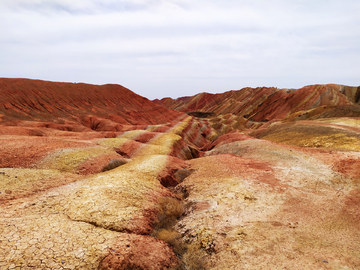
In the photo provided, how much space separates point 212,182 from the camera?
18125 mm

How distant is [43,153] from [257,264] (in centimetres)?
2100

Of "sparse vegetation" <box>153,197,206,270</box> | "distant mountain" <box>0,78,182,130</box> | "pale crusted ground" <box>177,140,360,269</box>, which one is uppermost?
"distant mountain" <box>0,78,182,130</box>

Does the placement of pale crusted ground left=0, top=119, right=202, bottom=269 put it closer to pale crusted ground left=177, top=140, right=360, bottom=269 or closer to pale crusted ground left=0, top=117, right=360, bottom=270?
pale crusted ground left=0, top=117, right=360, bottom=270

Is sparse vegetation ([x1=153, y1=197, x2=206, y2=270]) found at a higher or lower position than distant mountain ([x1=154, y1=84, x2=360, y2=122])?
lower

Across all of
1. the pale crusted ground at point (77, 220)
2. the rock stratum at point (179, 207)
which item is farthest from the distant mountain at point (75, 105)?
the pale crusted ground at point (77, 220)

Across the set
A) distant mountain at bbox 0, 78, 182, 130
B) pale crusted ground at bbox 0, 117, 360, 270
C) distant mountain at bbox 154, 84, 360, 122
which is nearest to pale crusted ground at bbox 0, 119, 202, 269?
pale crusted ground at bbox 0, 117, 360, 270

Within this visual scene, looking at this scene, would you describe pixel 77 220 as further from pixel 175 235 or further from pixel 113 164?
pixel 113 164

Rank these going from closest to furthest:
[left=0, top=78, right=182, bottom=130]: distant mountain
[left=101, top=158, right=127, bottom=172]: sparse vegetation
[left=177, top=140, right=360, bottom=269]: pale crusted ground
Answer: [left=177, top=140, right=360, bottom=269]: pale crusted ground, [left=101, top=158, right=127, bottom=172]: sparse vegetation, [left=0, top=78, right=182, bottom=130]: distant mountain

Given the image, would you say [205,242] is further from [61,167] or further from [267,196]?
[61,167]

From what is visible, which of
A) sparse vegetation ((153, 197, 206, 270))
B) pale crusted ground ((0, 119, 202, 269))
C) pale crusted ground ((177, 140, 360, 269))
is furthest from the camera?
sparse vegetation ((153, 197, 206, 270))

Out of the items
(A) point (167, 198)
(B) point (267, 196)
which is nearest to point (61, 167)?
(A) point (167, 198)

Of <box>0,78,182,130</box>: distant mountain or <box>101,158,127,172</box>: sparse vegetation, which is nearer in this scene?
<box>101,158,127,172</box>: sparse vegetation

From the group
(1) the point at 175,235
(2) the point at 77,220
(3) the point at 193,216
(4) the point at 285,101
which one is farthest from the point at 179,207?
(4) the point at 285,101

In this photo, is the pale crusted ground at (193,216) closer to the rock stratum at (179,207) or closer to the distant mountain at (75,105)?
the rock stratum at (179,207)
